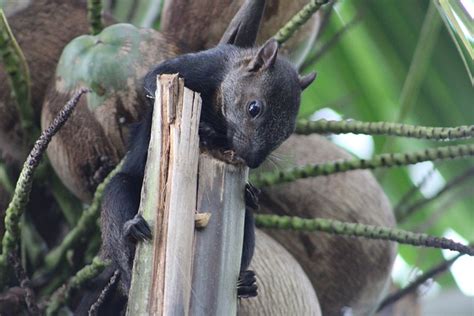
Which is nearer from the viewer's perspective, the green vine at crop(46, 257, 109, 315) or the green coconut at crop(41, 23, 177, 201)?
the green vine at crop(46, 257, 109, 315)

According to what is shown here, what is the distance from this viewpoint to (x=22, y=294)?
206 centimetres

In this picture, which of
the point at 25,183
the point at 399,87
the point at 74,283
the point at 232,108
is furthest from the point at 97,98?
the point at 399,87

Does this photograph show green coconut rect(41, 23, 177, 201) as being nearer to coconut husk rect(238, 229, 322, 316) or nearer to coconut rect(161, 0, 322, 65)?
coconut rect(161, 0, 322, 65)

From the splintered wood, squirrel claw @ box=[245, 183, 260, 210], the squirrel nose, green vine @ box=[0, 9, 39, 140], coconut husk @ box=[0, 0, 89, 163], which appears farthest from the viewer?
coconut husk @ box=[0, 0, 89, 163]

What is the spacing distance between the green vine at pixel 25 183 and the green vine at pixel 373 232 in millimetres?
481

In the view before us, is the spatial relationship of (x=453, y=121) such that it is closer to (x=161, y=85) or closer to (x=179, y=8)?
(x=179, y=8)

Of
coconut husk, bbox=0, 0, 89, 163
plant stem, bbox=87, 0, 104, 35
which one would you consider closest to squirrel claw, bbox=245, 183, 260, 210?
plant stem, bbox=87, 0, 104, 35

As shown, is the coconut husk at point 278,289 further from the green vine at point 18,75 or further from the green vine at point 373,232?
the green vine at point 18,75

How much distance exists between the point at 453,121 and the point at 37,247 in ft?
4.02

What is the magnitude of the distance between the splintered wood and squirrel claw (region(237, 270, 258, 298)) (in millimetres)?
246

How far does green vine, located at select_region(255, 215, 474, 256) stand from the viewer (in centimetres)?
165

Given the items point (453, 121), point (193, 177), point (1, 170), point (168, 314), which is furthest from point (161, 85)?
point (453, 121)

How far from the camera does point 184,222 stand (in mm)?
1485

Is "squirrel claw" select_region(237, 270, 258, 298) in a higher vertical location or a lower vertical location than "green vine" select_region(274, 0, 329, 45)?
lower
